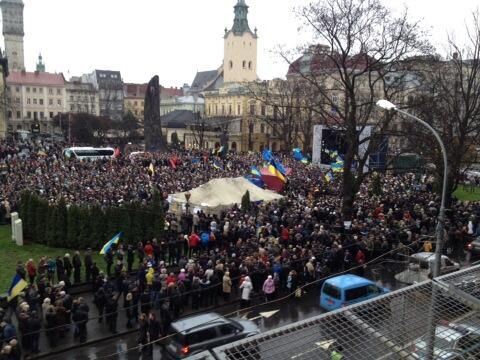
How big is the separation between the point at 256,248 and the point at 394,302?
1488cm

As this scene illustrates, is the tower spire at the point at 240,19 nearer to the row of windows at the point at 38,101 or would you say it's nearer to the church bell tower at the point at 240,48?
the church bell tower at the point at 240,48

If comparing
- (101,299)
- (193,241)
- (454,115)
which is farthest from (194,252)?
(454,115)

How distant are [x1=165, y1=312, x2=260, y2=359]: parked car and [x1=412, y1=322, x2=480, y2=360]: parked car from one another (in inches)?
317

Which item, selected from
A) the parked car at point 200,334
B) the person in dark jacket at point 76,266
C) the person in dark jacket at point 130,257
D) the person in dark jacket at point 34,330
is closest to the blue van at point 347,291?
the parked car at point 200,334

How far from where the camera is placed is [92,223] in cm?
2195

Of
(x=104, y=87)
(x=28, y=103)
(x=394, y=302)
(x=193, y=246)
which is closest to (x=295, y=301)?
(x=193, y=246)

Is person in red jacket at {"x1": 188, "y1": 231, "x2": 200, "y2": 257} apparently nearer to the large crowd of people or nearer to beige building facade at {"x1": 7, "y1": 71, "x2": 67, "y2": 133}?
the large crowd of people

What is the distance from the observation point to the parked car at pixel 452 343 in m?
3.87

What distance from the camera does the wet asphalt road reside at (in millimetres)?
Answer: 12914

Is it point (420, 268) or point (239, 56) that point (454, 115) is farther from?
point (239, 56)

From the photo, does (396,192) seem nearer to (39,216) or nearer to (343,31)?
(343,31)

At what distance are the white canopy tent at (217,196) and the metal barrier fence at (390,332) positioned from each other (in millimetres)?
20949

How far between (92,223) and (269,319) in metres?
10.4

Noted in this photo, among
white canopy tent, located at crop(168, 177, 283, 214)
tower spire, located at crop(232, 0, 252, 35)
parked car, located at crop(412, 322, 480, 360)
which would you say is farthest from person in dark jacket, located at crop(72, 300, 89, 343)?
tower spire, located at crop(232, 0, 252, 35)
